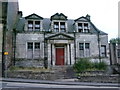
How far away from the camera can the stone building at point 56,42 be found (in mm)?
19250

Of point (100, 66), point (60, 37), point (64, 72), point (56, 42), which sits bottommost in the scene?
point (64, 72)

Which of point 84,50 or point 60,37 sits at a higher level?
point 60,37

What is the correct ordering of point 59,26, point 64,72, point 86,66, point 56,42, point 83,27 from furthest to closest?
point 83,27, point 59,26, point 56,42, point 86,66, point 64,72

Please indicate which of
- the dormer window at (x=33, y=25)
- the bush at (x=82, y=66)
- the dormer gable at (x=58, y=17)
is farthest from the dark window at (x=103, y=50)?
the dormer window at (x=33, y=25)

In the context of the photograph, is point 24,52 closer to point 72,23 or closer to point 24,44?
point 24,44

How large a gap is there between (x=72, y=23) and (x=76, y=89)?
46.8 feet

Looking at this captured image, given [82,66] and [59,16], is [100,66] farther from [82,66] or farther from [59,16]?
[59,16]

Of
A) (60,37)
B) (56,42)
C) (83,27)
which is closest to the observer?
(56,42)

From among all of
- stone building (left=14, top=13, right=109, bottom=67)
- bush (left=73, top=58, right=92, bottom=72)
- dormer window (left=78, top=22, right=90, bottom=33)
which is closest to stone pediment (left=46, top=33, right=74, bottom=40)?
stone building (left=14, top=13, right=109, bottom=67)

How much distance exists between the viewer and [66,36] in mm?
19750

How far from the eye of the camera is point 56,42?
1944cm

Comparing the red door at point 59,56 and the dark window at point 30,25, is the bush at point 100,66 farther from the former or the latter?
the dark window at point 30,25

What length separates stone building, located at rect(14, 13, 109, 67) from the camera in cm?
1925

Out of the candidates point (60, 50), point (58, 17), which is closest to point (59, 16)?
point (58, 17)
